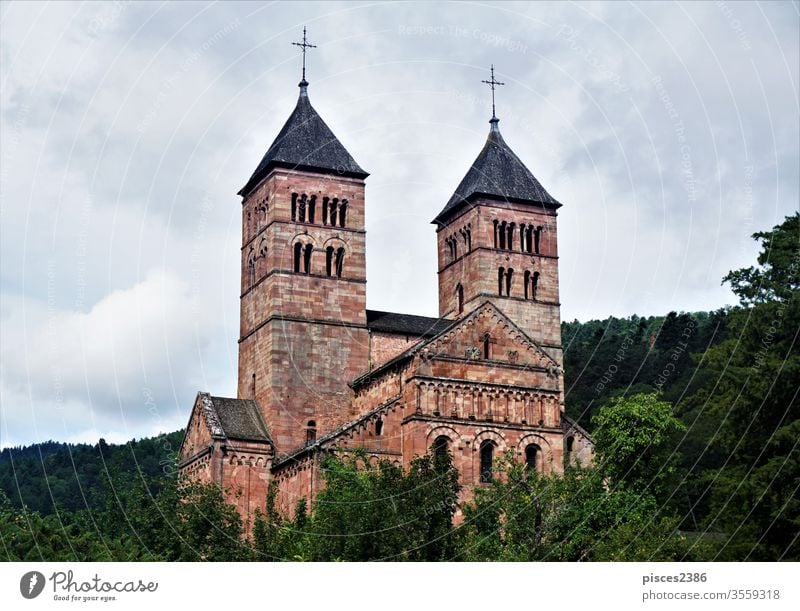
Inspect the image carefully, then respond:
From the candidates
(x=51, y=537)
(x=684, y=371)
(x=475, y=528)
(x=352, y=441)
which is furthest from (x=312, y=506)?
(x=684, y=371)

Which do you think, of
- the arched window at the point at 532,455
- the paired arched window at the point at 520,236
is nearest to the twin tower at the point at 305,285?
the paired arched window at the point at 520,236

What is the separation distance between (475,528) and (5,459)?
10529 cm

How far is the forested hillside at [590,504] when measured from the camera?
54.5 metres

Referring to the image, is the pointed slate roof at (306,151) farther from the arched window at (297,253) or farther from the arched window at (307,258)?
the arched window at (307,258)

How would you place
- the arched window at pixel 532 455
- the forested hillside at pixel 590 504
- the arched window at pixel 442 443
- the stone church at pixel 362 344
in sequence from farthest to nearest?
the arched window at pixel 532 455, the stone church at pixel 362 344, the arched window at pixel 442 443, the forested hillside at pixel 590 504

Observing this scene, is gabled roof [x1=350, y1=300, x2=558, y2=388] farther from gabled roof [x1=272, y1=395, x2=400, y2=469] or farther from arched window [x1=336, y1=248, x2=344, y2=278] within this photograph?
arched window [x1=336, y1=248, x2=344, y2=278]

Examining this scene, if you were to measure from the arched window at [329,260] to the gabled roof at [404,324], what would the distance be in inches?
144

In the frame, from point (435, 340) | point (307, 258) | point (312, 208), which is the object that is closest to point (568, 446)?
point (435, 340)

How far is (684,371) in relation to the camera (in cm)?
13025

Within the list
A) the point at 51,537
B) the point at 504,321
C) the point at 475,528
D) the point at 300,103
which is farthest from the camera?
the point at 300,103

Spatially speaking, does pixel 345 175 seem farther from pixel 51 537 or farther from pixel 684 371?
pixel 684 371

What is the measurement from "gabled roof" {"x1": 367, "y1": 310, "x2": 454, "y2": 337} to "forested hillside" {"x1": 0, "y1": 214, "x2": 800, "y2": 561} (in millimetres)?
14157
